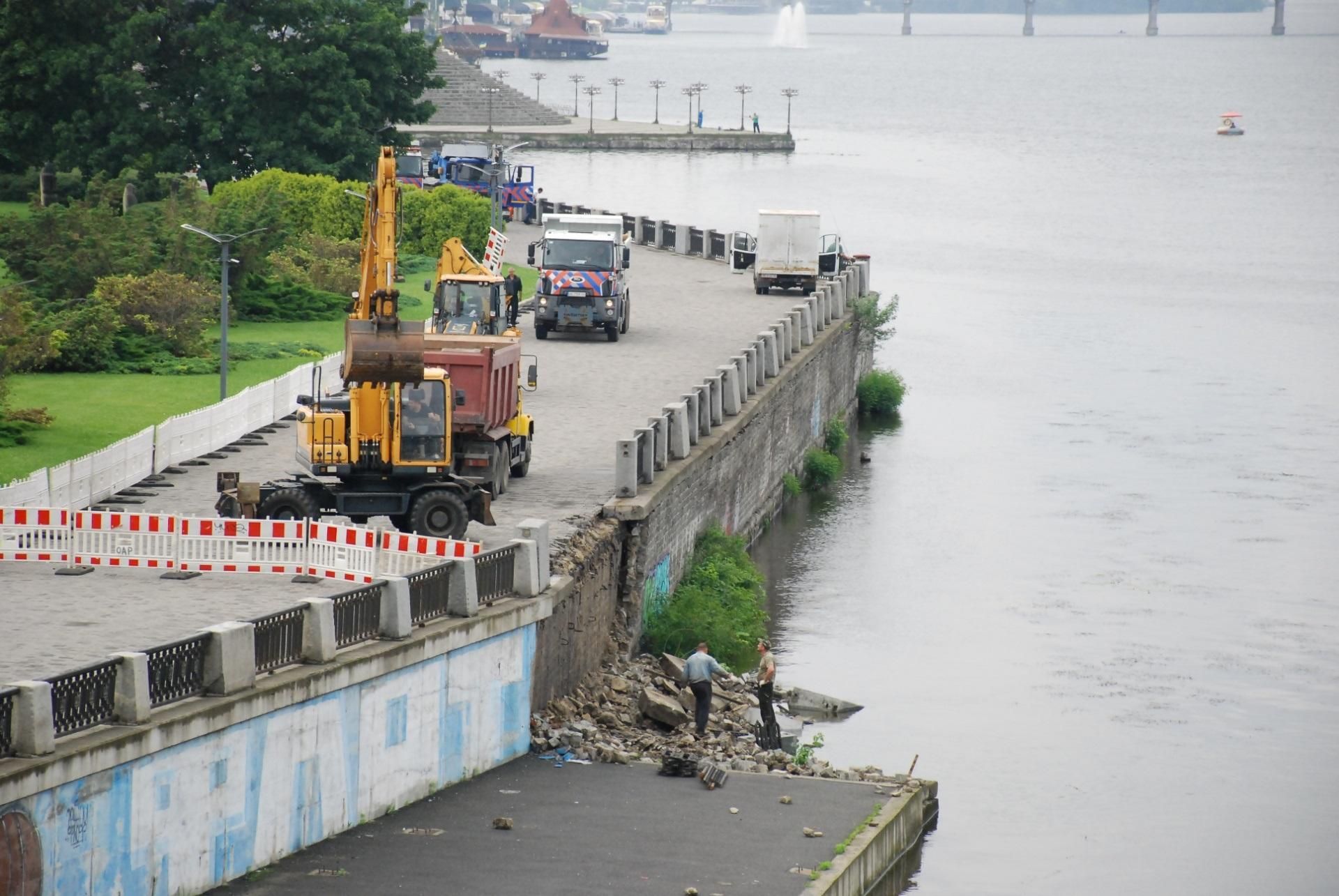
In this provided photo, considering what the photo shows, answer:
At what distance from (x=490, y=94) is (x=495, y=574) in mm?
118441

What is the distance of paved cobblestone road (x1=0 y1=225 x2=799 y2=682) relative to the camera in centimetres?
Result: 2214

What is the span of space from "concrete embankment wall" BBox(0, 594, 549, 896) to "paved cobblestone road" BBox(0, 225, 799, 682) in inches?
83.9

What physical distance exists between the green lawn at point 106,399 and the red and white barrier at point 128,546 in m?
5.86

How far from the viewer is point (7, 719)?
1673 cm

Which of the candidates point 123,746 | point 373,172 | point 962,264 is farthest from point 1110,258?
point 123,746

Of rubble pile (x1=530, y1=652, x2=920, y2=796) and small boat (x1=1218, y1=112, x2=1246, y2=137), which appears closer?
rubble pile (x1=530, y1=652, x2=920, y2=796)

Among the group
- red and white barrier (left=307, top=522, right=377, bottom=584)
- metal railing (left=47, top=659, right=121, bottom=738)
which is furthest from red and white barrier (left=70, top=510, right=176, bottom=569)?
metal railing (left=47, top=659, right=121, bottom=738)

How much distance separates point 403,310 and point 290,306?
8.38ft

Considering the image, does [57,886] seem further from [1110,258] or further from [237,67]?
[1110,258]

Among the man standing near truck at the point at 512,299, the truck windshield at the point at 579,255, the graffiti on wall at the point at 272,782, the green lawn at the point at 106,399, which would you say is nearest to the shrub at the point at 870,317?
the truck windshield at the point at 579,255

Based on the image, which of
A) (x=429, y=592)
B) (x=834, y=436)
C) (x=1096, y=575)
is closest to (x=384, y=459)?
(x=429, y=592)

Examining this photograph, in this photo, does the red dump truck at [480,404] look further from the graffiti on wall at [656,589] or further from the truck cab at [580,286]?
the truck cab at [580,286]

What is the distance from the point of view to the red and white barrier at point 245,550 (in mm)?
24859

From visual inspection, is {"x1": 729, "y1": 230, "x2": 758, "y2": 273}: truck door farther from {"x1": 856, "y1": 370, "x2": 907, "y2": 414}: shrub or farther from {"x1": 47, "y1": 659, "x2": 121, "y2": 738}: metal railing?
{"x1": 47, "y1": 659, "x2": 121, "y2": 738}: metal railing
